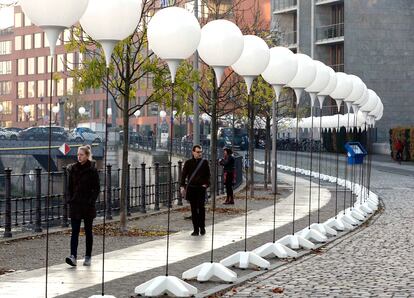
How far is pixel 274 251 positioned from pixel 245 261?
5.74ft

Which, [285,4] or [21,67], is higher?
[285,4]

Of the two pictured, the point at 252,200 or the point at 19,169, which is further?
the point at 19,169

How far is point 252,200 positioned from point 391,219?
30.1 ft

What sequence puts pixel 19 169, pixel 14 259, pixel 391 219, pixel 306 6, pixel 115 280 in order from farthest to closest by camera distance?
pixel 306 6, pixel 19 169, pixel 391 219, pixel 14 259, pixel 115 280

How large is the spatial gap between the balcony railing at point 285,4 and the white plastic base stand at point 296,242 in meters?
86.3

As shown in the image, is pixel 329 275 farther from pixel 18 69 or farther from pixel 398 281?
pixel 18 69

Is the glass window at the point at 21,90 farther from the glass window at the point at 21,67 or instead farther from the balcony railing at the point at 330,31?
the balcony railing at the point at 330,31

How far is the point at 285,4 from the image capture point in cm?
10731

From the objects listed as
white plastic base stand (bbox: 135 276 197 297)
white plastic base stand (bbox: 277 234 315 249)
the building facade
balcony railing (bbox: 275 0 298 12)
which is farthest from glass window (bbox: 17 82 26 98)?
white plastic base stand (bbox: 135 276 197 297)

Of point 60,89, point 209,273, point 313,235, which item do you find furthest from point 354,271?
point 60,89

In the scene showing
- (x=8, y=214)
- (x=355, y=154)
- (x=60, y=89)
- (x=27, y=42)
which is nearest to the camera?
(x=8, y=214)

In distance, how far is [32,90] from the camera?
166625mm

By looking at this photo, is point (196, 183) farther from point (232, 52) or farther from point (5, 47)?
point (5, 47)

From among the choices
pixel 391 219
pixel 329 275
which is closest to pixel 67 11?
pixel 329 275
